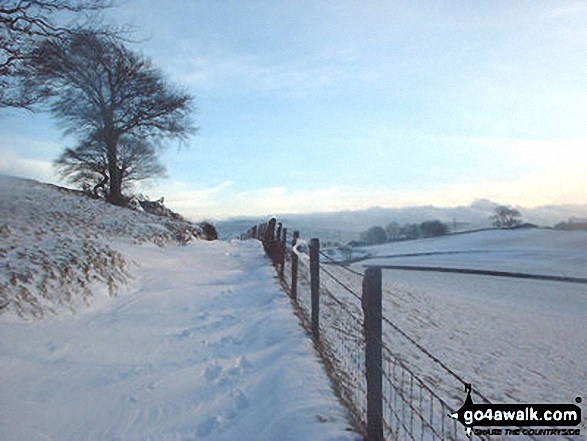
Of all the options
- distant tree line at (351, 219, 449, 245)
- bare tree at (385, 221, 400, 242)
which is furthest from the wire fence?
bare tree at (385, 221, 400, 242)

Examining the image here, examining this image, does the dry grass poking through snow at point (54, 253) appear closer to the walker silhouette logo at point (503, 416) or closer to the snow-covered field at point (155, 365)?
the snow-covered field at point (155, 365)

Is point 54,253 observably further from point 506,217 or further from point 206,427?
point 506,217

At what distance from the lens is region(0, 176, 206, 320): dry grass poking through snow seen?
20.7ft

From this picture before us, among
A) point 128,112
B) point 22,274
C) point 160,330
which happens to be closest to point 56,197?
point 128,112

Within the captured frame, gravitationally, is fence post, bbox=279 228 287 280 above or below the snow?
above

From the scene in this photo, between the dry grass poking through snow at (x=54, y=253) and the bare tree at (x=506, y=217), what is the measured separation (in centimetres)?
→ 12620

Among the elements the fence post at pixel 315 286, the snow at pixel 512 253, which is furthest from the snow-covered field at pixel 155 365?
the snow at pixel 512 253

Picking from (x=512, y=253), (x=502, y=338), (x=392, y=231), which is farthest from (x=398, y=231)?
(x=502, y=338)

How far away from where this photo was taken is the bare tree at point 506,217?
397 feet

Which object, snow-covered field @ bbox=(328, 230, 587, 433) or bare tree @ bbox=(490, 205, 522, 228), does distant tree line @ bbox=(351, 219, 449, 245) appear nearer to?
bare tree @ bbox=(490, 205, 522, 228)

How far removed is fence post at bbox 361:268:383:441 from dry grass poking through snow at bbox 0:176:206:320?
4977mm

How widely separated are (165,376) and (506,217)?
135m

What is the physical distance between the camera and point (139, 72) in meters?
20.3

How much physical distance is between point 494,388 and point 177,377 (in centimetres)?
585
